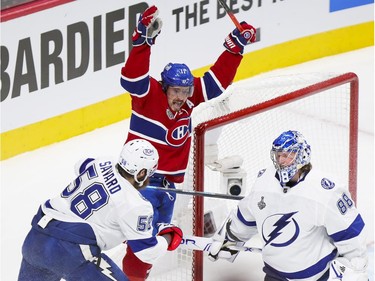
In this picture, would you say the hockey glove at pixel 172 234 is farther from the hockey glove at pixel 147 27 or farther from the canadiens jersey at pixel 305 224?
the hockey glove at pixel 147 27

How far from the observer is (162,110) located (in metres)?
5.28

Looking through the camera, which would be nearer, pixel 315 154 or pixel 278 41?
pixel 315 154

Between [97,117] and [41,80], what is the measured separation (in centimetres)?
54

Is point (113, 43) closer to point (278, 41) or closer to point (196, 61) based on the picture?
point (196, 61)

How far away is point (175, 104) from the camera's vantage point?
5258 millimetres

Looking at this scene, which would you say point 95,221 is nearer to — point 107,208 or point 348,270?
point 107,208

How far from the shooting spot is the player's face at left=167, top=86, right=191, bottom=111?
5223 millimetres

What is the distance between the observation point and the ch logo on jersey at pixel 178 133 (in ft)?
17.4

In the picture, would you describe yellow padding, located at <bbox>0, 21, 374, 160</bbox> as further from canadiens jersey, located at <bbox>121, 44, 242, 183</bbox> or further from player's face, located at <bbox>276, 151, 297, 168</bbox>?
player's face, located at <bbox>276, 151, 297, 168</bbox>

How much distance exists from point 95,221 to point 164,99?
83 centimetres

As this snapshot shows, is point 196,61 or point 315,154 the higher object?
point 196,61

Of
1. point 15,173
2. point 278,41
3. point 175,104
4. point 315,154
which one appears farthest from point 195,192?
point 278,41

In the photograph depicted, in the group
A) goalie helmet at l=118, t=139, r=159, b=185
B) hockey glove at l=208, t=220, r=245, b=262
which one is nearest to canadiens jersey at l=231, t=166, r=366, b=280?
hockey glove at l=208, t=220, r=245, b=262

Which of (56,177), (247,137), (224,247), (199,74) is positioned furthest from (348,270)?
(199,74)
